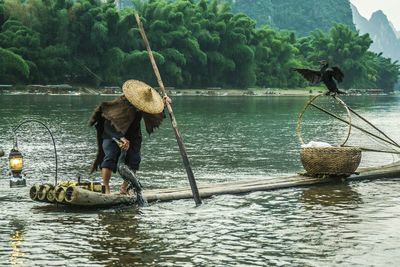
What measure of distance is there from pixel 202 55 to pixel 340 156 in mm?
75066

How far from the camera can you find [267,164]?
17.6 m

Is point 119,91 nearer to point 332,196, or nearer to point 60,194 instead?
point 332,196

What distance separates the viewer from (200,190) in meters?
11.7

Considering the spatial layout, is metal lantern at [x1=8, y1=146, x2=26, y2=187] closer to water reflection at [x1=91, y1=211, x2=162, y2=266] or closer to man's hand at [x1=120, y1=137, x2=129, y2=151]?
man's hand at [x1=120, y1=137, x2=129, y2=151]

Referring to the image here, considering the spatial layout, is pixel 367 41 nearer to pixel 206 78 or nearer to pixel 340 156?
pixel 206 78

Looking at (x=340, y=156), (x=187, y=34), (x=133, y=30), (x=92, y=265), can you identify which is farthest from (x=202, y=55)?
(x=92, y=265)

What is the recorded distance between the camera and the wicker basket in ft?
42.2

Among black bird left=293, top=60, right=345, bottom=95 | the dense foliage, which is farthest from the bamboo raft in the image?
the dense foliage

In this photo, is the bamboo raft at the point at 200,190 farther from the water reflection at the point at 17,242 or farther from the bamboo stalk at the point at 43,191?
the water reflection at the point at 17,242

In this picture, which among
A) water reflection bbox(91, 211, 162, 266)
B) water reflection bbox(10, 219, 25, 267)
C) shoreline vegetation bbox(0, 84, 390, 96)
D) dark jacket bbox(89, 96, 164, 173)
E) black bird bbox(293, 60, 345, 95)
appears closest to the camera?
water reflection bbox(10, 219, 25, 267)

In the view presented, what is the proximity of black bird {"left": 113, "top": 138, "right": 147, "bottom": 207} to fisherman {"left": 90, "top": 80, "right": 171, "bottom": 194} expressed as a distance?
11 centimetres

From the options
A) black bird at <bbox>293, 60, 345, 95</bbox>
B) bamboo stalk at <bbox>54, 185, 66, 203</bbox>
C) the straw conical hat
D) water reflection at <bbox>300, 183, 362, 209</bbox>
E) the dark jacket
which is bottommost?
water reflection at <bbox>300, 183, 362, 209</bbox>

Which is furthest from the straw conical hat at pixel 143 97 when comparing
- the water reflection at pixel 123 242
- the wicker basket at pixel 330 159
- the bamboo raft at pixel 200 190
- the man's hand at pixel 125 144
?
the wicker basket at pixel 330 159

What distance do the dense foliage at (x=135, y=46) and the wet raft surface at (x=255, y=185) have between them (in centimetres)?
5763
